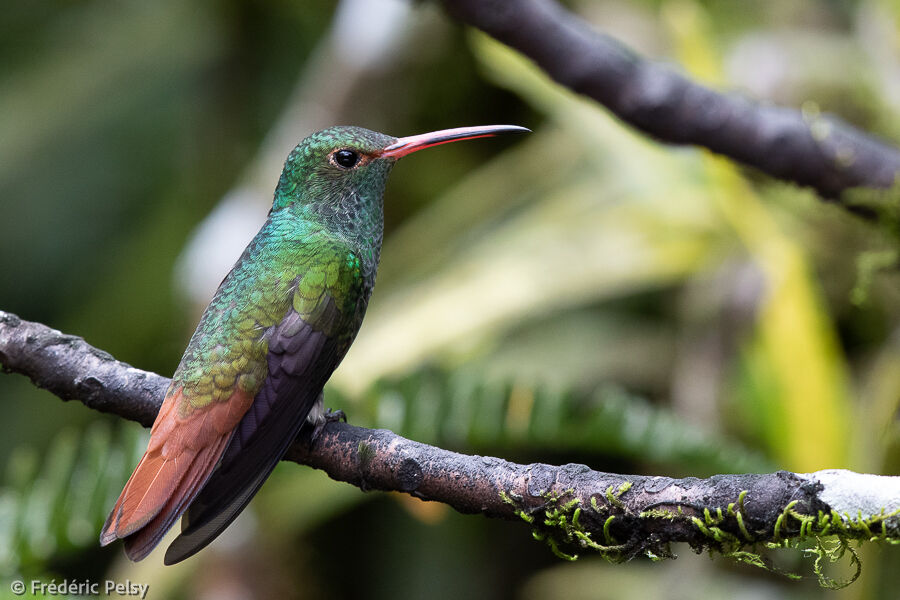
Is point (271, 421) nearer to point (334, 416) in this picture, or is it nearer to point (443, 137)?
point (334, 416)

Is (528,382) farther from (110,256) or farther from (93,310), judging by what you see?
(110,256)

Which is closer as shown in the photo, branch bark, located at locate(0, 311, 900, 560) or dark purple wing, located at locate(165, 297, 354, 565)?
branch bark, located at locate(0, 311, 900, 560)

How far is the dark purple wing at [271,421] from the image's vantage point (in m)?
1.85

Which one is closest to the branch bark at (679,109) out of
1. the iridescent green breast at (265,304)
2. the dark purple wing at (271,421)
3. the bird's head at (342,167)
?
the bird's head at (342,167)

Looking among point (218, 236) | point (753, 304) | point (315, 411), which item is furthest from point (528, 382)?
point (315, 411)

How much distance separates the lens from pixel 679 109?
254 cm

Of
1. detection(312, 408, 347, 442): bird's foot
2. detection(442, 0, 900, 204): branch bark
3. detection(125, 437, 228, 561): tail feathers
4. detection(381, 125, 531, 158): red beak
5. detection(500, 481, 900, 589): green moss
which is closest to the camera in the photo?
detection(500, 481, 900, 589): green moss

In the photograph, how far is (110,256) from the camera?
231 inches

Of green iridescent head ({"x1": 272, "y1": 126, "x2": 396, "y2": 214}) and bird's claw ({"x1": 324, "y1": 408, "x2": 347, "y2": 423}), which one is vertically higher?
green iridescent head ({"x1": 272, "y1": 126, "x2": 396, "y2": 214})

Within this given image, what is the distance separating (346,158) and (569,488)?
3.88ft

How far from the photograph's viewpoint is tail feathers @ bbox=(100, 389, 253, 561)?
1.72 meters

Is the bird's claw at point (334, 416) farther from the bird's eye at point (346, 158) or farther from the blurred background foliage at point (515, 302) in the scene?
the blurred background foliage at point (515, 302)

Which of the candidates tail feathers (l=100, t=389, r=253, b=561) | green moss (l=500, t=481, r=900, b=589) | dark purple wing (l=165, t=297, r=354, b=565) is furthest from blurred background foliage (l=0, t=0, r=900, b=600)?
green moss (l=500, t=481, r=900, b=589)

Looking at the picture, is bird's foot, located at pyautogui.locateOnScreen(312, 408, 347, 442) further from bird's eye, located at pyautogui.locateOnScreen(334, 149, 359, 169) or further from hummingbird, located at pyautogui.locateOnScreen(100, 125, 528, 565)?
bird's eye, located at pyautogui.locateOnScreen(334, 149, 359, 169)
